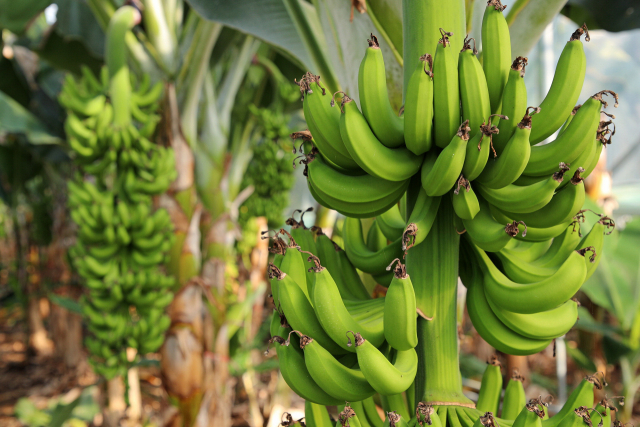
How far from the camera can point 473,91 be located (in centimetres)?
50

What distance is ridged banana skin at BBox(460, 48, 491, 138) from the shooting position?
50cm

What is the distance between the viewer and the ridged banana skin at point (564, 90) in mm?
510

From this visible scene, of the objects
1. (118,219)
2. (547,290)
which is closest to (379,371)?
(547,290)

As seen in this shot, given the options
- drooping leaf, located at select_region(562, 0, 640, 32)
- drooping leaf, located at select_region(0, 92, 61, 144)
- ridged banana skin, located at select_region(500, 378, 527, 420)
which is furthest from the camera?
drooping leaf, located at select_region(0, 92, 61, 144)

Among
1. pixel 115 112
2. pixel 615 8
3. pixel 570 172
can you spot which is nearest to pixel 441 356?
pixel 570 172

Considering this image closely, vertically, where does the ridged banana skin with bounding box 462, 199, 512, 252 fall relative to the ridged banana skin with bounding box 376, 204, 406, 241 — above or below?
above

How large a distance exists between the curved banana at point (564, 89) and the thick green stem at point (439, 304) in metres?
0.15

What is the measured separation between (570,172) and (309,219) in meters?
3.94

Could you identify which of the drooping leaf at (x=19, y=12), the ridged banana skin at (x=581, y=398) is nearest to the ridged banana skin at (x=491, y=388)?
the ridged banana skin at (x=581, y=398)

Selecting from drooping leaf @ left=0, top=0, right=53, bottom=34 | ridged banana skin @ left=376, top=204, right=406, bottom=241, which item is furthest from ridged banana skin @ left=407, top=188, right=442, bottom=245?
drooping leaf @ left=0, top=0, right=53, bottom=34

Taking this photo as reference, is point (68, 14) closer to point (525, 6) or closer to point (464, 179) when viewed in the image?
point (525, 6)

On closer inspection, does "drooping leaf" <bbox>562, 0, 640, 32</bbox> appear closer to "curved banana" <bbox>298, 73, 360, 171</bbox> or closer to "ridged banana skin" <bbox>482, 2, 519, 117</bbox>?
"ridged banana skin" <bbox>482, 2, 519, 117</bbox>

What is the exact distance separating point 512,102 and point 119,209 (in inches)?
51.4

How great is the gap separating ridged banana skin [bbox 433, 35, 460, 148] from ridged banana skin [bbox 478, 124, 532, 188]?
0.06m
